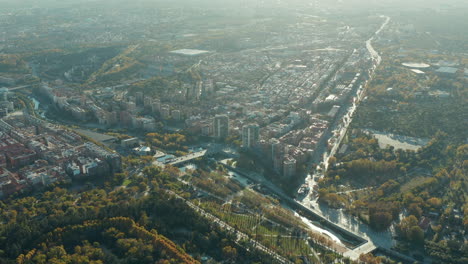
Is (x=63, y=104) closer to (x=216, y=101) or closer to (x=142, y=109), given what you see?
(x=142, y=109)

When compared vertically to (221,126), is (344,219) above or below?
below

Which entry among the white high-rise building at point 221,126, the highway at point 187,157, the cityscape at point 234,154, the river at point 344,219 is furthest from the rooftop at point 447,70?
the highway at point 187,157

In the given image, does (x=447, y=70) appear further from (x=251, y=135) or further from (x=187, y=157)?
(x=187, y=157)

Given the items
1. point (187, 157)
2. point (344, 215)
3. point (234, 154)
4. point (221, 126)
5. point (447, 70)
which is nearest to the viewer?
point (344, 215)

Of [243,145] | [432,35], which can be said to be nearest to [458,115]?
[243,145]

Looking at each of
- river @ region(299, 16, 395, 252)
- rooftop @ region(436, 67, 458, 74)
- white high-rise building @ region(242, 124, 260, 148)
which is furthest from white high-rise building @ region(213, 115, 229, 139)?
rooftop @ region(436, 67, 458, 74)

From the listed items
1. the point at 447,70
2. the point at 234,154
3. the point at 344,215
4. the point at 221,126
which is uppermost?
the point at 221,126

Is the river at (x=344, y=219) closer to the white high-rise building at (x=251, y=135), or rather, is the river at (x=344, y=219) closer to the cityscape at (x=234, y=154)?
the cityscape at (x=234, y=154)

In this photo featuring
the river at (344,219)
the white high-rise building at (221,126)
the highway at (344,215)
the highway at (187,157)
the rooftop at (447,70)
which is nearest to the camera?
the highway at (344,215)

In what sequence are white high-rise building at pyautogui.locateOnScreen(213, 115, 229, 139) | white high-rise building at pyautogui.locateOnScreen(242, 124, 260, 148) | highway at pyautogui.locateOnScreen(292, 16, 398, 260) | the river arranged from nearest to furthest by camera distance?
highway at pyautogui.locateOnScreen(292, 16, 398, 260) < the river < white high-rise building at pyautogui.locateOnScreen(242, 124, 260, 148) < white high-rise building at pyautogui.locateOnScreen(213, 115, 229, 139)

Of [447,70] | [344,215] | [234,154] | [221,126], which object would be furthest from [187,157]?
[447,70]

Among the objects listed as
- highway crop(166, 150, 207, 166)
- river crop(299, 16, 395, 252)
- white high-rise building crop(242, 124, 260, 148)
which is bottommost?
highway crop(166, 150, 207, 166)

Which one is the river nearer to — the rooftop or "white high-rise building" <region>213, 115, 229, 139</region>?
"white high-rise building" <region>213, 115, 229, 139</region>
